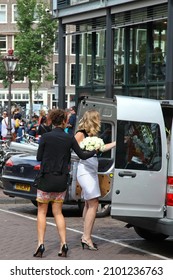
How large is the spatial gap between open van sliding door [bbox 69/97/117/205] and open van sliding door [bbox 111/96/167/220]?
66.6 inches

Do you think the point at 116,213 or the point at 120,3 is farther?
the point at 120,3

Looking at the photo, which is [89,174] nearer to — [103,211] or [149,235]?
[149,235]

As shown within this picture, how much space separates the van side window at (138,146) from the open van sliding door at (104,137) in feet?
5.61

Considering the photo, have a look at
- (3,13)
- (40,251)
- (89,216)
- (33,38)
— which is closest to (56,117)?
(89,216)

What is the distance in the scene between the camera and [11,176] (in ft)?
37.1

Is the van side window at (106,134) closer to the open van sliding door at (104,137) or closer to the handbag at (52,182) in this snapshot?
the open van sliding door at (104,137)

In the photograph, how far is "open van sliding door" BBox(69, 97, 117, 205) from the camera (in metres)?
9.32

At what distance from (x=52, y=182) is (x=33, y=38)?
124 feet

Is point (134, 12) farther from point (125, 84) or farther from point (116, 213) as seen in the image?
point (116, 213)

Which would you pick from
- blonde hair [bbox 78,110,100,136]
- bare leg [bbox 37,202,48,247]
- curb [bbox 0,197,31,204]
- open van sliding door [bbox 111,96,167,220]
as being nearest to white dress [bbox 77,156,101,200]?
blonde hair [bbox 78,110,100,136]

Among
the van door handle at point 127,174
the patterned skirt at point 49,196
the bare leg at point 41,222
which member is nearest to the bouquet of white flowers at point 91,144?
the van door handle at point 127,174

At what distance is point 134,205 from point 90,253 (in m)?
0.98
